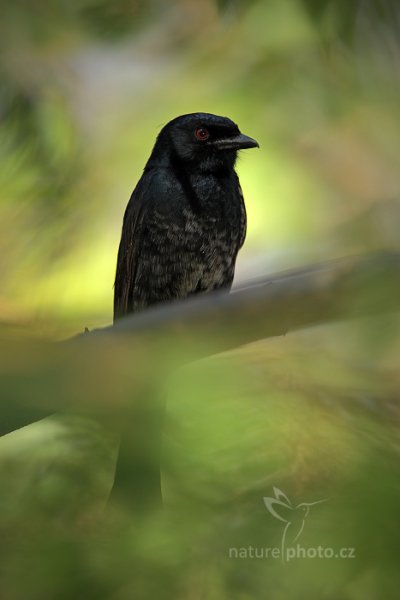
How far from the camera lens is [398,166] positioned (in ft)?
14.8

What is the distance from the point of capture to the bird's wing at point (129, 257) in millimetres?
4117

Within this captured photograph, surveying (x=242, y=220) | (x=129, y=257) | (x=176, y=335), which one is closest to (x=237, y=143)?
(x=242, y=220)

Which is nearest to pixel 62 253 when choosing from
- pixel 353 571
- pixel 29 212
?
pixel 29 212

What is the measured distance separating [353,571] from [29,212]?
3.29 m

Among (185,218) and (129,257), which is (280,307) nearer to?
(185,218)

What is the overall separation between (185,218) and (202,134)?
15.0 inches

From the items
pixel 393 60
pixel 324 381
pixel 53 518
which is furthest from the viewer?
A: pixel 393 60

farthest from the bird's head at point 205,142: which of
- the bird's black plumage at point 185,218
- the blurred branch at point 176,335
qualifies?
the blurred branch at point 176,335

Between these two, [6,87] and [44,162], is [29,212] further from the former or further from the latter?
[6,87]

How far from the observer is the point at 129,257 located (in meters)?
4.14
